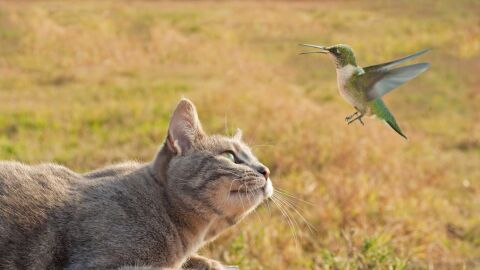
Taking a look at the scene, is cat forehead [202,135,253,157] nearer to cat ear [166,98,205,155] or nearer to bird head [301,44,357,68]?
cat ear [166,98,205,155]

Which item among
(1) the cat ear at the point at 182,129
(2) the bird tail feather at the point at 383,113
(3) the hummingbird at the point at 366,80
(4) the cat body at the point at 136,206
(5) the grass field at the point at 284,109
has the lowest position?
(5) the grass field at the point at 284,109

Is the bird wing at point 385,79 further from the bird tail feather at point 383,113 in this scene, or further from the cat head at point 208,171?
the cat head at point 208,171

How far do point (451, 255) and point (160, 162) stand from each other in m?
5.57

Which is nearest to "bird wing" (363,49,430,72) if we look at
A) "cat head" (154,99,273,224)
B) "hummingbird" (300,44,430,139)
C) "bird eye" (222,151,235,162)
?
"hummingbird" (300,44,430,139)

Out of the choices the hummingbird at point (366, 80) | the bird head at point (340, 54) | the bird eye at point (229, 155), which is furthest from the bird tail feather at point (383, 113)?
the bird eye at point (229, 155)

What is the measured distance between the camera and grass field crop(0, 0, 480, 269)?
28.3ft

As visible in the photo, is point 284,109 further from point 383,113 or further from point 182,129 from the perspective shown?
point 383,113

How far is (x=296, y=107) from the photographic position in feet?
45.8

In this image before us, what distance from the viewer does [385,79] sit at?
175 cm

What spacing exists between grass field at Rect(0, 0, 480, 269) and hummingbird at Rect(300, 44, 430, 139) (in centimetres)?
291

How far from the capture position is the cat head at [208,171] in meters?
4.19

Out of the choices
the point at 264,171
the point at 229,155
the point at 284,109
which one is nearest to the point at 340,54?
the point at 264,171

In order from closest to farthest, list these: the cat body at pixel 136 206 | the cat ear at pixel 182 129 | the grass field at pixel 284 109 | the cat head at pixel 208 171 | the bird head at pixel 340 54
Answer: the bird head at pixel 340 54, the cat body at pixel 136 206, the cat head at pixel 208 171, the cat ear at pixel 182 129, the grass field at pixel 284 109

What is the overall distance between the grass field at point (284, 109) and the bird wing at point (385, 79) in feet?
9.82
